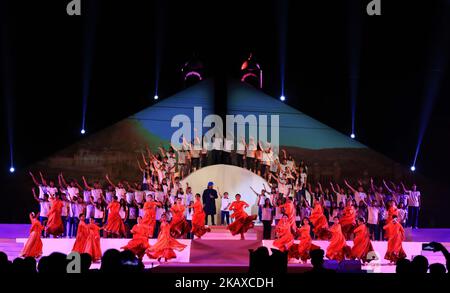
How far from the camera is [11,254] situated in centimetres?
1236

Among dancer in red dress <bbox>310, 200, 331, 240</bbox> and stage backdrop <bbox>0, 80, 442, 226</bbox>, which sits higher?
stage backdrop <bbox>0, 80, 442, 226</bbox>

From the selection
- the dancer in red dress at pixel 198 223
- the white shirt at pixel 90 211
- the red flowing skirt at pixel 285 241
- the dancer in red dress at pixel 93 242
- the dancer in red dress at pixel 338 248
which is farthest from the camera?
the white shirt at pixel 90 211

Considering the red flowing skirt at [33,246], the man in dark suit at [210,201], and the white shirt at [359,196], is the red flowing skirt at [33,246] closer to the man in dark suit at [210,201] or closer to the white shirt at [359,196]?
the man in dark suit at [210,201]

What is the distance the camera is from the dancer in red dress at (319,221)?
13.7 metres

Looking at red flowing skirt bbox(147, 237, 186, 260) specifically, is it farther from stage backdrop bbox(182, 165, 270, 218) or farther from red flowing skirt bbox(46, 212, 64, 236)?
stage backdrop bbox(182, 165, 270, 218)

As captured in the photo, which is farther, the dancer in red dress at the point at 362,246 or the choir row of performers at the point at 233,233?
the dancer in red dress at the point at 362,246

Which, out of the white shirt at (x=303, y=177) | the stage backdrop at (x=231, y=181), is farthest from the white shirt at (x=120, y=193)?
the white shirt at (x=303, y=177)

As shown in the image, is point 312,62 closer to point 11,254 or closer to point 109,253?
point 11,254

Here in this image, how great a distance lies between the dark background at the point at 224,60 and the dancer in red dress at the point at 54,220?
359cm

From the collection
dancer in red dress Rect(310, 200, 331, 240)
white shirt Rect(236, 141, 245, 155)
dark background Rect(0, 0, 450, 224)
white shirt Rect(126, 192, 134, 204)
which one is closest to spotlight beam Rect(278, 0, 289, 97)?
dark background Rect(0, 0, 450, 224)

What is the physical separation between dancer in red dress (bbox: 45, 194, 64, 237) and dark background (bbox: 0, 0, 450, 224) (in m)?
3.59

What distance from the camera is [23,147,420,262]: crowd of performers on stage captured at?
473 inches

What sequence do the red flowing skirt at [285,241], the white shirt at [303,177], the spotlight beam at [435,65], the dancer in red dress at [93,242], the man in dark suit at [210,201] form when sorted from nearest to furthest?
the dancer in red dress at [93,242] → the red flowing skirt at [285,241] → the man in dark suit at [210,201] → the white shirt at [303,177] → the spotlight beam at [435,65]
